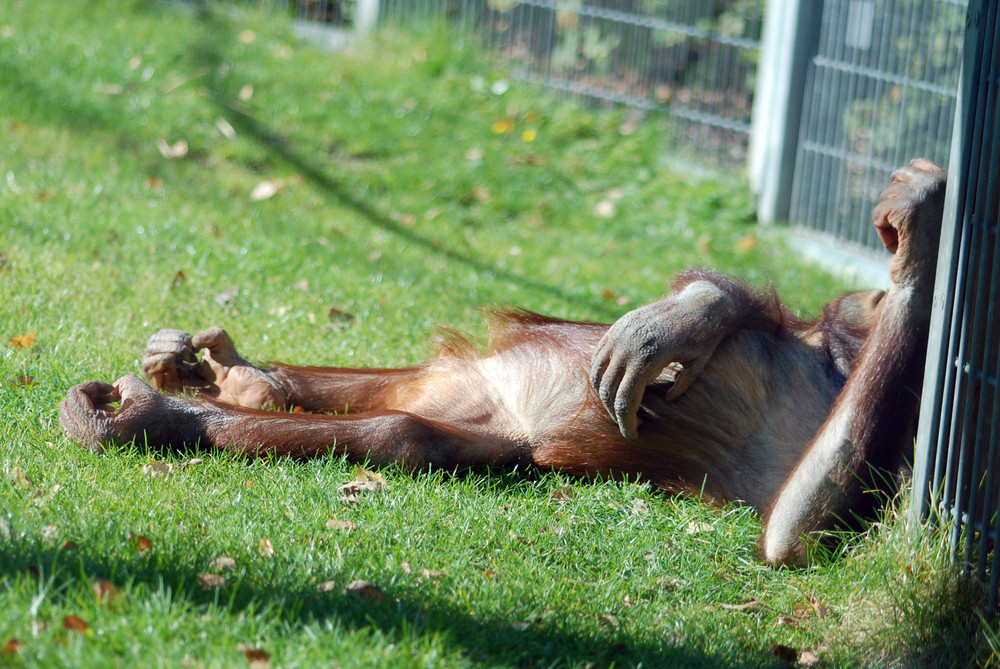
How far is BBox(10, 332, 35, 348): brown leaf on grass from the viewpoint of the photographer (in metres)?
3.98

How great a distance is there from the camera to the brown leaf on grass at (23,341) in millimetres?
3980

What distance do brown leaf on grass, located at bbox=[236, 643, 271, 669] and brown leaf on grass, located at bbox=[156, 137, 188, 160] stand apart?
4656mm

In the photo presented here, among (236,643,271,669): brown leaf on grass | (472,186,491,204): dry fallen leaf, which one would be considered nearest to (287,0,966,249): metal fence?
(472,186,491,204): dry fallen leaf

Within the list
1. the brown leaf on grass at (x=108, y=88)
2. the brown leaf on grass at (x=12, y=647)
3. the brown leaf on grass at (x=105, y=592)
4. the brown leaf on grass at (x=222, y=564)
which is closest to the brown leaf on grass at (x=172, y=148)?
the brown leaf on grass at (x=108, y=88)

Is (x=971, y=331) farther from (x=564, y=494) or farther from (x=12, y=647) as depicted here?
(x=12, y=647)

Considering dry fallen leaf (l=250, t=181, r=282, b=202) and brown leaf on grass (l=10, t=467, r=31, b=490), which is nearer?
brown leaf on grass (l=10, t=467, r=31, b=490)

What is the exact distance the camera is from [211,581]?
8.25 feet

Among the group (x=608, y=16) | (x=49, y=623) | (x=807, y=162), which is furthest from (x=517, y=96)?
(x=49, y=623)

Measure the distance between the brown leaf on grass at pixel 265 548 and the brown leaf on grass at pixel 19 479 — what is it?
662 millimetres

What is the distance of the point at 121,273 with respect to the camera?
15.7 feet

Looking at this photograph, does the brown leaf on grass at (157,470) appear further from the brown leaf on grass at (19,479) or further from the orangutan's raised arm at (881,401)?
the orangutan's raised arm at (881,401)

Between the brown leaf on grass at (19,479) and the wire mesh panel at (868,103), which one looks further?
the wire mesh panel at (868,103)

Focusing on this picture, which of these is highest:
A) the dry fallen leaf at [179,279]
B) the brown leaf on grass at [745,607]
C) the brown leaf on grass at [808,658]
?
the dry fallen leaf at [179,279]

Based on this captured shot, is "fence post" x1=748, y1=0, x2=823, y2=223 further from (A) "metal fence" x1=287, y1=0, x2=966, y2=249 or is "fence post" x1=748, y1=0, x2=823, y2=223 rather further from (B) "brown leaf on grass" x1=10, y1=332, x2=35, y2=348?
(B) "brown leaf on grass" x1=10, y1=332, x2=35, y2=348
